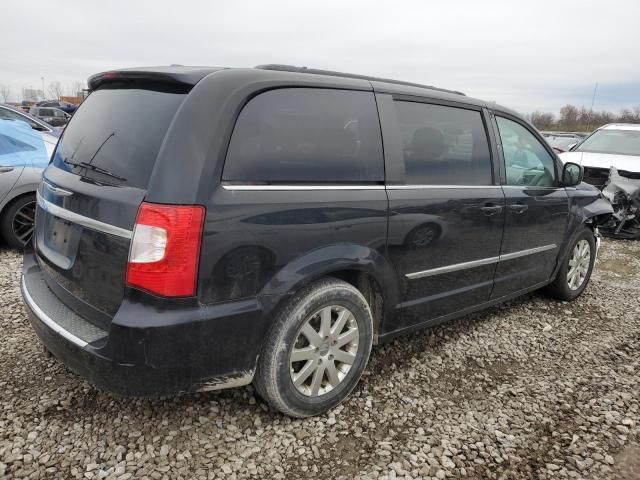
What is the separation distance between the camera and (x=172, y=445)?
2312 mm

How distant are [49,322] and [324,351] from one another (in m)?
1.36

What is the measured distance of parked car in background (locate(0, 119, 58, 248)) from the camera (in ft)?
16.1

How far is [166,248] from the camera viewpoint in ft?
6.32

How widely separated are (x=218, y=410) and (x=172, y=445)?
1.11 feet

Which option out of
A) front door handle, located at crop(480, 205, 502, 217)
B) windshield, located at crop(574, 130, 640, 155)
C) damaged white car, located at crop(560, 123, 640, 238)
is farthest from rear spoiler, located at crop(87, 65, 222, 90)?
windshield, located at crop(574, 130, 640, 155)

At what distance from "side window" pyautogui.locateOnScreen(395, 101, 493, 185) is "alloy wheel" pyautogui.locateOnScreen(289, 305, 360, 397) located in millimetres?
908

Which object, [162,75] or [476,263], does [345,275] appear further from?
[162,75]

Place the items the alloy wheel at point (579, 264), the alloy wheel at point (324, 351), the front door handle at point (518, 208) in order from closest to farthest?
the alloy wheel at point (324, 351)
the front door handle at point (518, 208)
the alloy wheel at point (579, 264)

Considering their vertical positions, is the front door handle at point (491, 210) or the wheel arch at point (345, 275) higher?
the front door handle at point (491, 210)

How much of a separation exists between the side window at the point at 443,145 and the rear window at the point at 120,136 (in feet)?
4.41

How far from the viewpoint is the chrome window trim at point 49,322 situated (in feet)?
6.91

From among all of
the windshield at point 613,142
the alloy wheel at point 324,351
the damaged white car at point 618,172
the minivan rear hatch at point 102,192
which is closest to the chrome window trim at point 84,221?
the minivan rear hatch at point 102,192

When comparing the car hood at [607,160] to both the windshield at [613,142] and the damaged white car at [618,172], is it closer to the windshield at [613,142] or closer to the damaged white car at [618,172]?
the damaged white car at [618,172]

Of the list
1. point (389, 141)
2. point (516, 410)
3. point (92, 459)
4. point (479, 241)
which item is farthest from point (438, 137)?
point (92, 459)
